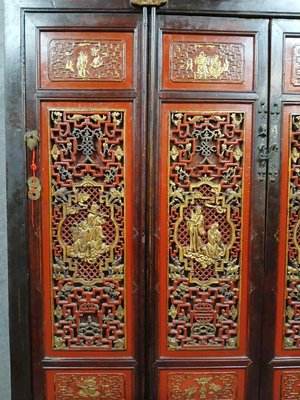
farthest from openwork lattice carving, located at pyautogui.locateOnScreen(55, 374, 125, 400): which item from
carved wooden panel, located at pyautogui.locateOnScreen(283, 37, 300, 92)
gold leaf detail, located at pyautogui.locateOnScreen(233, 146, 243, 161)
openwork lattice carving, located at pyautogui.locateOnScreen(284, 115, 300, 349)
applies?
carved wooden panel, located at pyautogui.locateOnScreen(283, 37, 300, 92)

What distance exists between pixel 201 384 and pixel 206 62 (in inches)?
59.6

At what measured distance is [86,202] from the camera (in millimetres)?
1909

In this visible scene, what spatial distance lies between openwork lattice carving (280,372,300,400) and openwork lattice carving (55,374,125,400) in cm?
78

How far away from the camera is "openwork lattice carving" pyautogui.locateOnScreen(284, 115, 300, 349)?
192cm

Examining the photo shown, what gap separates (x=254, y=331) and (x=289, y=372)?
28 centimetres

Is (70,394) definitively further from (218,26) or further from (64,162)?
(218,26)

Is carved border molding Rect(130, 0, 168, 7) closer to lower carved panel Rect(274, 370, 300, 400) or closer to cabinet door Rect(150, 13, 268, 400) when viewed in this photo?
A: cabinet door Rect(150, 13, 268, 400)

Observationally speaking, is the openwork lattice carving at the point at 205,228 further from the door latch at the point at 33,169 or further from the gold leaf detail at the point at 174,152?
the door latch at the point at 33,169

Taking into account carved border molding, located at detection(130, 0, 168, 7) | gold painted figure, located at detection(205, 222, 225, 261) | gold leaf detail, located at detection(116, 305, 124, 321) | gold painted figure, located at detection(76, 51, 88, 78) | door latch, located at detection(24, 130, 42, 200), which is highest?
carved border molding, located at detection(130, 0, 168, 7)

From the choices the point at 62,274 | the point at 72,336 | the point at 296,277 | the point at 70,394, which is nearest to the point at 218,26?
the point at 296,277

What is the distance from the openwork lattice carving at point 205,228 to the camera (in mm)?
1897

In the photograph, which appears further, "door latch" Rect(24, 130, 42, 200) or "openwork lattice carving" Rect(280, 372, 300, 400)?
"openwork lattice carving" Rect(280, 372, 300, 400)

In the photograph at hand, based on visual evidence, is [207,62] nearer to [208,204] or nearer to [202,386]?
[208,204]

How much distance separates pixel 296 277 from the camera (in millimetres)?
1963
